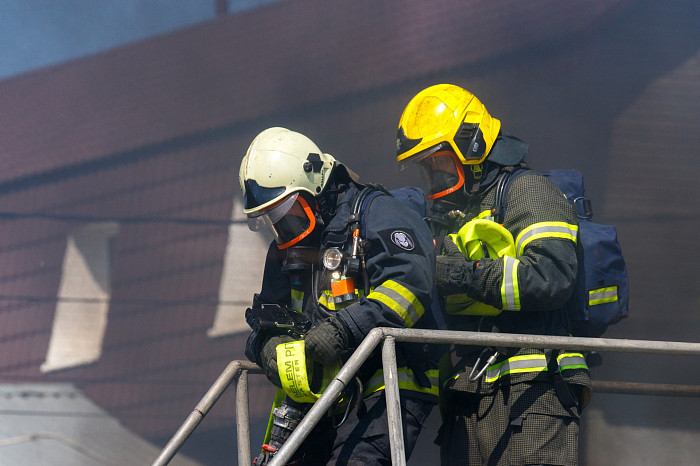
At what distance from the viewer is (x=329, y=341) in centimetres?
290

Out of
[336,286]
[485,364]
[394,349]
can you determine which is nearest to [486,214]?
[485,364]

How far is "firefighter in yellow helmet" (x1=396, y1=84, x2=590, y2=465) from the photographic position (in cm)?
299

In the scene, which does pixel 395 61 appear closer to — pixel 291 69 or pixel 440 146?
pixel 291 69

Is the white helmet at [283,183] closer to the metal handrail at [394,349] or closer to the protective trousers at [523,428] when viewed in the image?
the metal handrail at [394,349]

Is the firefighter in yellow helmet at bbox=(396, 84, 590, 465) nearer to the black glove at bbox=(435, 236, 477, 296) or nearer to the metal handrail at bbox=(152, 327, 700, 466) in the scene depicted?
the black glove at bbox=(435, 236, 477, 296)

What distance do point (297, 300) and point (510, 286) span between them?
1.06m

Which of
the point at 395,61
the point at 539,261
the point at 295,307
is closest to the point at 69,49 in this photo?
the point at 395,61

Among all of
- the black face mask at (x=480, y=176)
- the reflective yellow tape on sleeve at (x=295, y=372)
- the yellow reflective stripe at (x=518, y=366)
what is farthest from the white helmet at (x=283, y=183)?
the yellow reflective stripe at (x=518, y=366)

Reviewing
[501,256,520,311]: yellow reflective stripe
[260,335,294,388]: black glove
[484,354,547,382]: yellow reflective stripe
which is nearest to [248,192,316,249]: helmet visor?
[260,335,294,388]: black glove

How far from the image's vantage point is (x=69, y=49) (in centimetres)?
452

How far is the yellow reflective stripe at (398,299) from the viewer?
289cm

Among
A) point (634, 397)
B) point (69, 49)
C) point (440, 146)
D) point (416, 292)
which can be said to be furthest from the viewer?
point (69, 49)

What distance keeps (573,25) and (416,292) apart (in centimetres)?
236

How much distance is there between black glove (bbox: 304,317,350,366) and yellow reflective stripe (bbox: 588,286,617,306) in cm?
114
